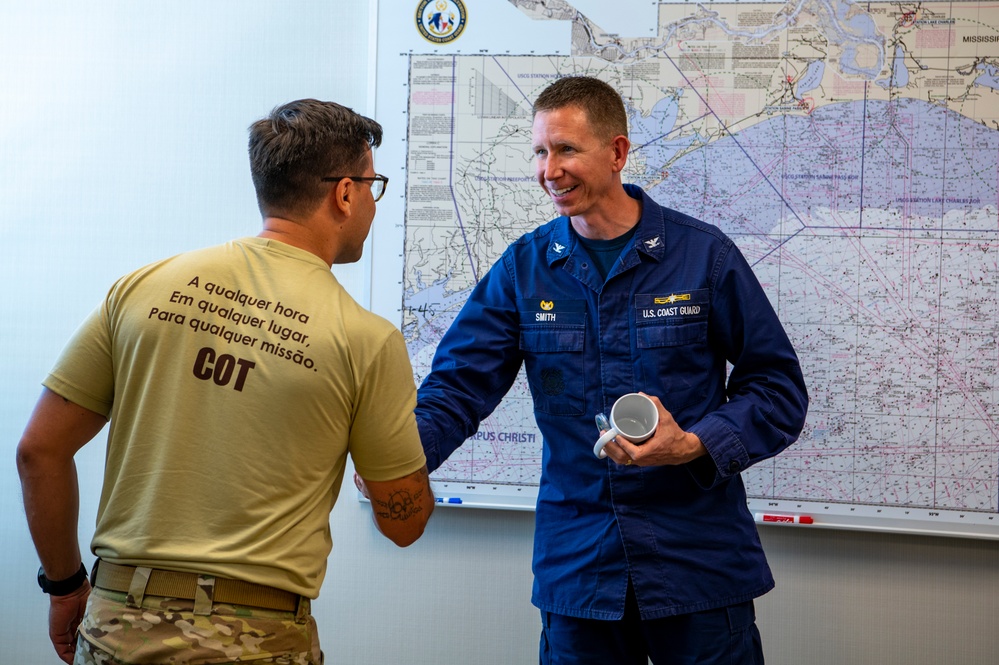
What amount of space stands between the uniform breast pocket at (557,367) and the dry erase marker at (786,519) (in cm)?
83

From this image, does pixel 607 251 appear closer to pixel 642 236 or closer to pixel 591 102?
pixel 642 236

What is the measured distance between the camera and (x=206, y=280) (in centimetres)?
136

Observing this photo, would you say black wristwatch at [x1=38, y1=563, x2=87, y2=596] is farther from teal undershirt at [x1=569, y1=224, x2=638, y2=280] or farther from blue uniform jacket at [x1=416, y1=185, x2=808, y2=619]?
teal undershirt at [x1=569, y1=224, x2=638, y2=280]

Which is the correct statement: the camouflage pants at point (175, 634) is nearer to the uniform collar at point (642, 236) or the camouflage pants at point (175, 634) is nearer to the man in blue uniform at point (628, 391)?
the man in blue uniform at point (628, 391)

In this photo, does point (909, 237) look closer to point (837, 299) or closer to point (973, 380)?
point (837, 299)

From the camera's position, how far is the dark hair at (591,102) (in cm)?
195

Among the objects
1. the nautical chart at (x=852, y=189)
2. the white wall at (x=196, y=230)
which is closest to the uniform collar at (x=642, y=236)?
the nautical chart at (x=852, y=189)

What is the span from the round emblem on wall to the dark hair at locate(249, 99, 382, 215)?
3.83 feet

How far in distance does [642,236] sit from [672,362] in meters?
0.27

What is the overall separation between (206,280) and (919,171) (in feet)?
6.09

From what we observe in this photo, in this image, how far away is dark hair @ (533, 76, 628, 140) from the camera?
6.41 feet

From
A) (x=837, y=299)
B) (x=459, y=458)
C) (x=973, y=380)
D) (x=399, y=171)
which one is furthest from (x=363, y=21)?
(x=973, y=380)

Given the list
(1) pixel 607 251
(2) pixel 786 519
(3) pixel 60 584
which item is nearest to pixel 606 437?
(1) pixel 607 251

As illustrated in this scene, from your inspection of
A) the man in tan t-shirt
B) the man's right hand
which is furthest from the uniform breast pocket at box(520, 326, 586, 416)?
the man's right hand
